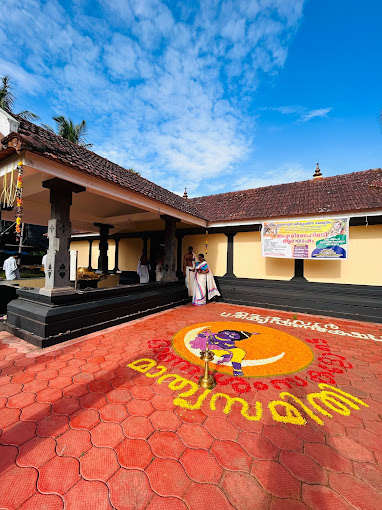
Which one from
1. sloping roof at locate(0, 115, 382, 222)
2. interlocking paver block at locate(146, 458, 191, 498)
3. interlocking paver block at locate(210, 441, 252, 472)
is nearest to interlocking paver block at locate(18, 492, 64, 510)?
interlocking paver block at locate(146, 458, 191, 498)

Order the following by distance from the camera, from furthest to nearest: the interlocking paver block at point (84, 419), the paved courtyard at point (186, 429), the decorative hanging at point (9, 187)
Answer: the decorative hanging at point (9, 187) → the interlocking paver block at point (84, 419) → the paved courtyard at point (186, 429)

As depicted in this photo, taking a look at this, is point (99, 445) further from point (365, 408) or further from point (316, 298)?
point (316, 298)

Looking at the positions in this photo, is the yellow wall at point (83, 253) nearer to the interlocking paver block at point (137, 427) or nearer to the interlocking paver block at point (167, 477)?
the interlocking paver block at point (137, 427)

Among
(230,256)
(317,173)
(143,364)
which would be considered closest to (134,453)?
(143,364)

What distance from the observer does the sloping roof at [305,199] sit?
6.72 meters

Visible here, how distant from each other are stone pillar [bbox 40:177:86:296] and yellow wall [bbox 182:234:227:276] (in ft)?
19.0

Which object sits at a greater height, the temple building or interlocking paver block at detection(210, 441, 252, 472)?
the temple building

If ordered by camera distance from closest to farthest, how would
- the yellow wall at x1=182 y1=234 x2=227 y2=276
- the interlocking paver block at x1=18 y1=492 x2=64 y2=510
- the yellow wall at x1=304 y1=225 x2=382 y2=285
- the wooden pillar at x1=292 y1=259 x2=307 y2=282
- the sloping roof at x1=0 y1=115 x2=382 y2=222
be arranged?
the interlocking paver block at x1=18 y1=492 x2=64 y2=510, the sloping roof at x1=0 y1=115 x2=382 y2=222, the yellow wall at x1=304 y1=225 x2=382 y2=285, the wooden pillar at x1=292 y1=259 x2=307 y2=282, the yellow wall at x1=182 y1=234 x2=227 y2=276

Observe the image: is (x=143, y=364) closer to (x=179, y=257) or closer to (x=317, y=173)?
(x=179, y=257)

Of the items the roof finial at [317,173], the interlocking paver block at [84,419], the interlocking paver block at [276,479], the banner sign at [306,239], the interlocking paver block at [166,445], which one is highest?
the roof finial at [317,173]

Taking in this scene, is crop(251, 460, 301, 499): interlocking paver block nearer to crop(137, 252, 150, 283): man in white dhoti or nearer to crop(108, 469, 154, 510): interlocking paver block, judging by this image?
crop(108, 469, 154, 510): interlocking paver block

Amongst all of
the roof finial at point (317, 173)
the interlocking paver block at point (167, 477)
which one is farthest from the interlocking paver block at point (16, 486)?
the roof finial at point (317, 173)

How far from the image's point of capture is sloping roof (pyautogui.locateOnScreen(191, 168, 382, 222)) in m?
6.72

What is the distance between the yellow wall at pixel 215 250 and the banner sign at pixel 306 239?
71.6 inches
